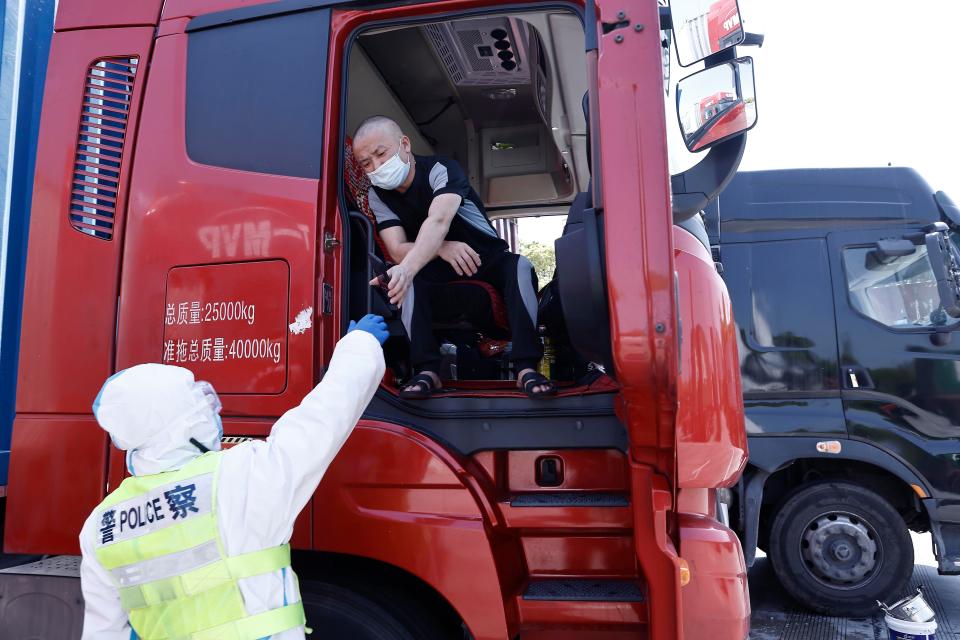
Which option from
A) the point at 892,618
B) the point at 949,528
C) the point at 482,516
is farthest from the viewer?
the point at 949,528

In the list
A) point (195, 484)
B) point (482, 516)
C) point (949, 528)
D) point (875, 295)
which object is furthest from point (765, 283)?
point (195, 484)

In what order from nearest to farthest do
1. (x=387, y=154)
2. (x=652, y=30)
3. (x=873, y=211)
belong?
1. (x=652, y=30)
2. (x=387, y=154)
3. (x=873, y=211)

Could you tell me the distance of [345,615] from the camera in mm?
2074

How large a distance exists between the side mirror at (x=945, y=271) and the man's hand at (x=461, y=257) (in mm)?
3469

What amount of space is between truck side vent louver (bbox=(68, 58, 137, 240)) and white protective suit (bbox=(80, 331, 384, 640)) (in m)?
0.89

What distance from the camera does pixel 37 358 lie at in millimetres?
2246

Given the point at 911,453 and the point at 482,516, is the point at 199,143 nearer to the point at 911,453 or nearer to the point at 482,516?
the point at 482,516

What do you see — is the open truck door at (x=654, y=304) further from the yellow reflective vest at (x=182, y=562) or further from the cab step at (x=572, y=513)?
the yellow reflective vest at (x=182, y=562)

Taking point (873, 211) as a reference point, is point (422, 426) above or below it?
below

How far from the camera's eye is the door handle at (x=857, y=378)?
4.68m

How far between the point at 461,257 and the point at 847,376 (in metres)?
3.28

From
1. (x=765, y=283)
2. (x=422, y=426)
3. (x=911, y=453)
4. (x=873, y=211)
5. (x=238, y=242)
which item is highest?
(x=873, y=211)

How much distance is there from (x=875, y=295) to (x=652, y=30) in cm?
379

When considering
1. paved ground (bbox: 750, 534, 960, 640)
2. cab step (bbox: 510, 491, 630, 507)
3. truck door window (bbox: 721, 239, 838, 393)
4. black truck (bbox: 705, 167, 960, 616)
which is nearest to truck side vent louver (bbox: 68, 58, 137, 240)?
cab step (bbox: 510, 491, 630, 507)
